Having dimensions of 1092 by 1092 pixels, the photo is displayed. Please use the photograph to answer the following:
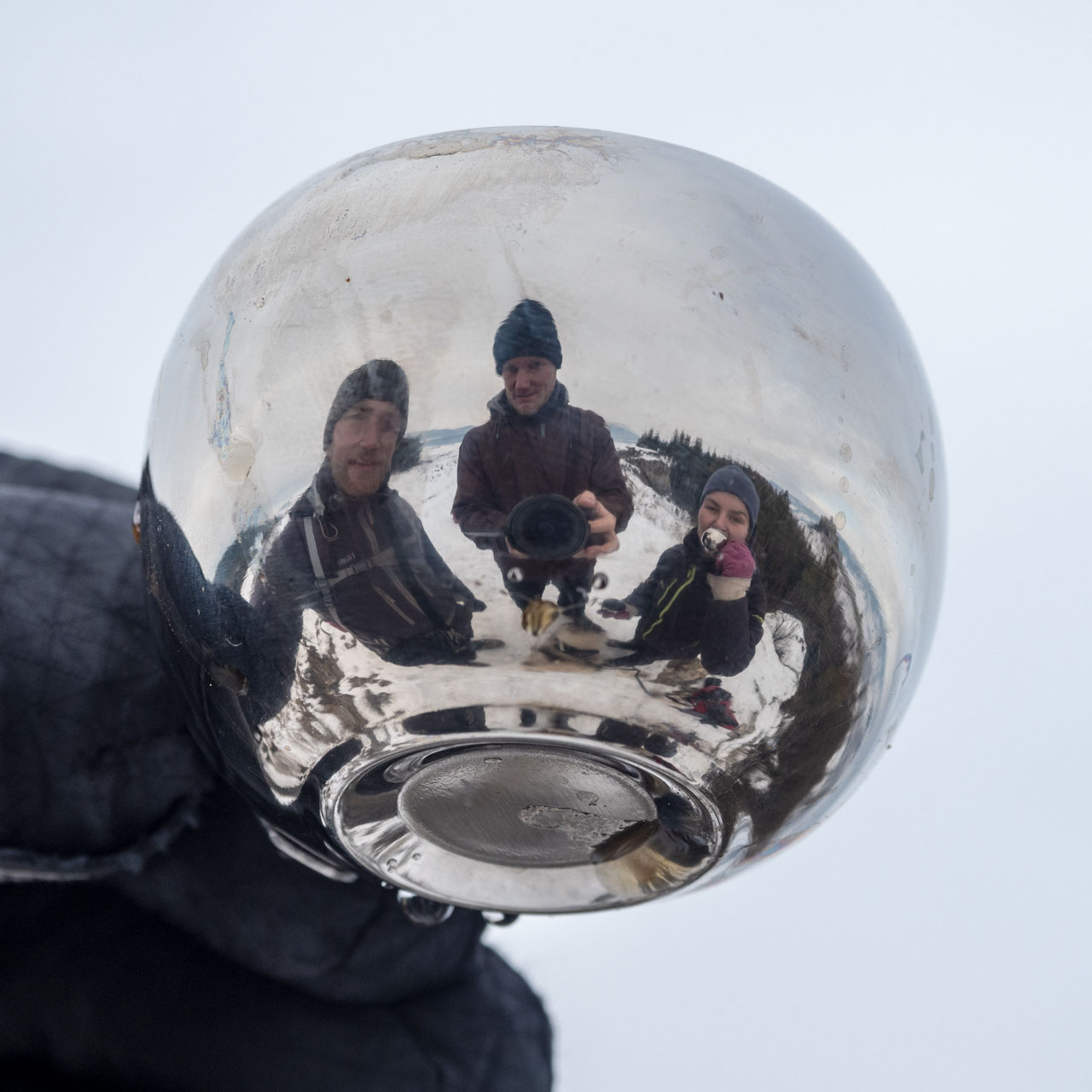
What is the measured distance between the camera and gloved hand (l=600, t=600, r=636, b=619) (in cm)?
54

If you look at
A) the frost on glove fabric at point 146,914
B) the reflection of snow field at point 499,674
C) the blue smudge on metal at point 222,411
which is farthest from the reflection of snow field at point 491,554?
the frost on glove fabric at point 146,914

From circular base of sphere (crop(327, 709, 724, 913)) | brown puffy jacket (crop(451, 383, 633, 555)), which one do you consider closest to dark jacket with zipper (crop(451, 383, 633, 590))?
brown puffy jacket (crop(451, 383, 633, 555))

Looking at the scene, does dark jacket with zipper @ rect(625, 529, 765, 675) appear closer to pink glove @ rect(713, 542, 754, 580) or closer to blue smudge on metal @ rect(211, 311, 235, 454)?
pink glove @ rect(713, 542, 754, 580)

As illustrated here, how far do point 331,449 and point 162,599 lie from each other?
0.18 meters

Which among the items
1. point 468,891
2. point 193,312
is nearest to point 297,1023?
point 468,891

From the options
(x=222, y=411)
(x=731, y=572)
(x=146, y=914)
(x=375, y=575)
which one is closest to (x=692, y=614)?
(x=731, y=572)

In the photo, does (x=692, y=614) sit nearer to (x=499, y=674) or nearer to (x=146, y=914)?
(x=499, y=674)

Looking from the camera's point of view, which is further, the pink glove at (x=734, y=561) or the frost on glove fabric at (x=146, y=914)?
the frost on glove fabric at (x=146, y=914)

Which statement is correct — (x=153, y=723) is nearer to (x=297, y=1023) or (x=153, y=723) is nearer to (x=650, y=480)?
(x=297, y=1023)

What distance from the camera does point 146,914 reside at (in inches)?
42.2

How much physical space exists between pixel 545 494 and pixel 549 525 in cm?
1

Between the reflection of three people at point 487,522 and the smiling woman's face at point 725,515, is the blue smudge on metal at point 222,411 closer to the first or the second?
the reflection of three people at point 487,522

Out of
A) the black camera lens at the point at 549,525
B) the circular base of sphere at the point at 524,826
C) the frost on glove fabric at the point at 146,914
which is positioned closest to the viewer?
the black camera lens at the point at 549,525

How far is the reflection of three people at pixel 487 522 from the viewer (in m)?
0.53
